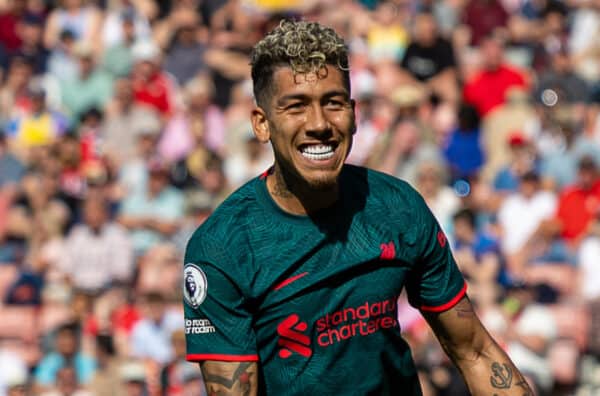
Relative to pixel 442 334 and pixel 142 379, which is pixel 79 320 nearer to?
pixel 142 379

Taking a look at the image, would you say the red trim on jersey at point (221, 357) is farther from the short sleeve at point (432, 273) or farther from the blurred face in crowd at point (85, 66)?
the blurred face in crowd at point (85, 66)

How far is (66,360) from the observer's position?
36.8 ft

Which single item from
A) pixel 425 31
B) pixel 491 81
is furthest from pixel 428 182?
pixel 425 31

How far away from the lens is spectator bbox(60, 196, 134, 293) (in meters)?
12.6

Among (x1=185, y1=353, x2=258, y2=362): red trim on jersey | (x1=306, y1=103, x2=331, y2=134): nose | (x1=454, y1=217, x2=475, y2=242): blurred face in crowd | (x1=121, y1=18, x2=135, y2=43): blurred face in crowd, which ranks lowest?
(x1=185, y1=353, x2=258, y2=362): red trim on jersey

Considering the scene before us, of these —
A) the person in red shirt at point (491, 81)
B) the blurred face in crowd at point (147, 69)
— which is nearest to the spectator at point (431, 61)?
the person in red shirt at point (491, 81)

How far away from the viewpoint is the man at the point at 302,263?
14.5 ft

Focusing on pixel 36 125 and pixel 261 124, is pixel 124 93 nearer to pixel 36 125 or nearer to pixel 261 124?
pixel 36 125

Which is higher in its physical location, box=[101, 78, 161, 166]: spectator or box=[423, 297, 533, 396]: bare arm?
box=[101, 78, 161, 166]: spectator

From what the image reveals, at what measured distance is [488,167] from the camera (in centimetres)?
1322

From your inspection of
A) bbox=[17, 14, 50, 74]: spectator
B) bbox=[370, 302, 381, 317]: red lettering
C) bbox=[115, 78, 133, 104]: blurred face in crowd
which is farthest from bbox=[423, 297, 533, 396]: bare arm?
bbox=[17, 14, 50, 74]: spectator

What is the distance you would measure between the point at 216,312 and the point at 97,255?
330 inches

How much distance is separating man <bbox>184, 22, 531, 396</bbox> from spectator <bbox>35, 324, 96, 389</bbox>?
691 cm

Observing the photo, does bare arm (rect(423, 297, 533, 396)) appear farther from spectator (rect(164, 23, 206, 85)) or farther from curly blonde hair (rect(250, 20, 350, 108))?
spectator (rect(164, 23, 206, 85))
